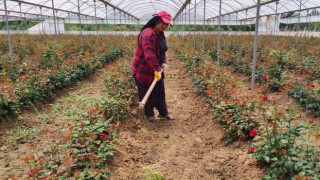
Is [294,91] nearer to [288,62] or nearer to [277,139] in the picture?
[288,62]

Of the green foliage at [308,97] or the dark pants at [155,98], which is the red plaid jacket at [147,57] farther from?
the green foliage at [308,97]

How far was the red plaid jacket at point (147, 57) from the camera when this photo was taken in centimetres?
430

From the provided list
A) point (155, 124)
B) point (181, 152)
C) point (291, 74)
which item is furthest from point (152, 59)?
point (291, 74)

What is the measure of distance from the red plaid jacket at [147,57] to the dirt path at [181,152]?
0.76 m

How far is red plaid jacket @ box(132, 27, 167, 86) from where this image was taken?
14.1 feet

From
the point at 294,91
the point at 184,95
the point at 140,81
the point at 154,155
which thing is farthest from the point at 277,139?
the point at 184,95

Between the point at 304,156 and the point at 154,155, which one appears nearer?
the point at 304,156

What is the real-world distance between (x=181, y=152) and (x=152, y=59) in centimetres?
146

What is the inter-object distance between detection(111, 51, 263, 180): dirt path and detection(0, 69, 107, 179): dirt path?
33.0 inches

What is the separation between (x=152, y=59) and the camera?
429cm

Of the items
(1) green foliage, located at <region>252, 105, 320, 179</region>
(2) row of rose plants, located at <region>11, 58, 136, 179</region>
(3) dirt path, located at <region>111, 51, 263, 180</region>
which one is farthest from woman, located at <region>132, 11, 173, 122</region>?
(1) green foliage, located at <region>252, 105, 320, 179</region>

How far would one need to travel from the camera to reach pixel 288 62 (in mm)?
7492

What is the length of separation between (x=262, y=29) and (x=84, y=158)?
32.6m

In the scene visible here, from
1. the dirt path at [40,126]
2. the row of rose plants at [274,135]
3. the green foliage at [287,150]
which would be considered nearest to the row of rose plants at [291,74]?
the row of rose plants at [274,135]
